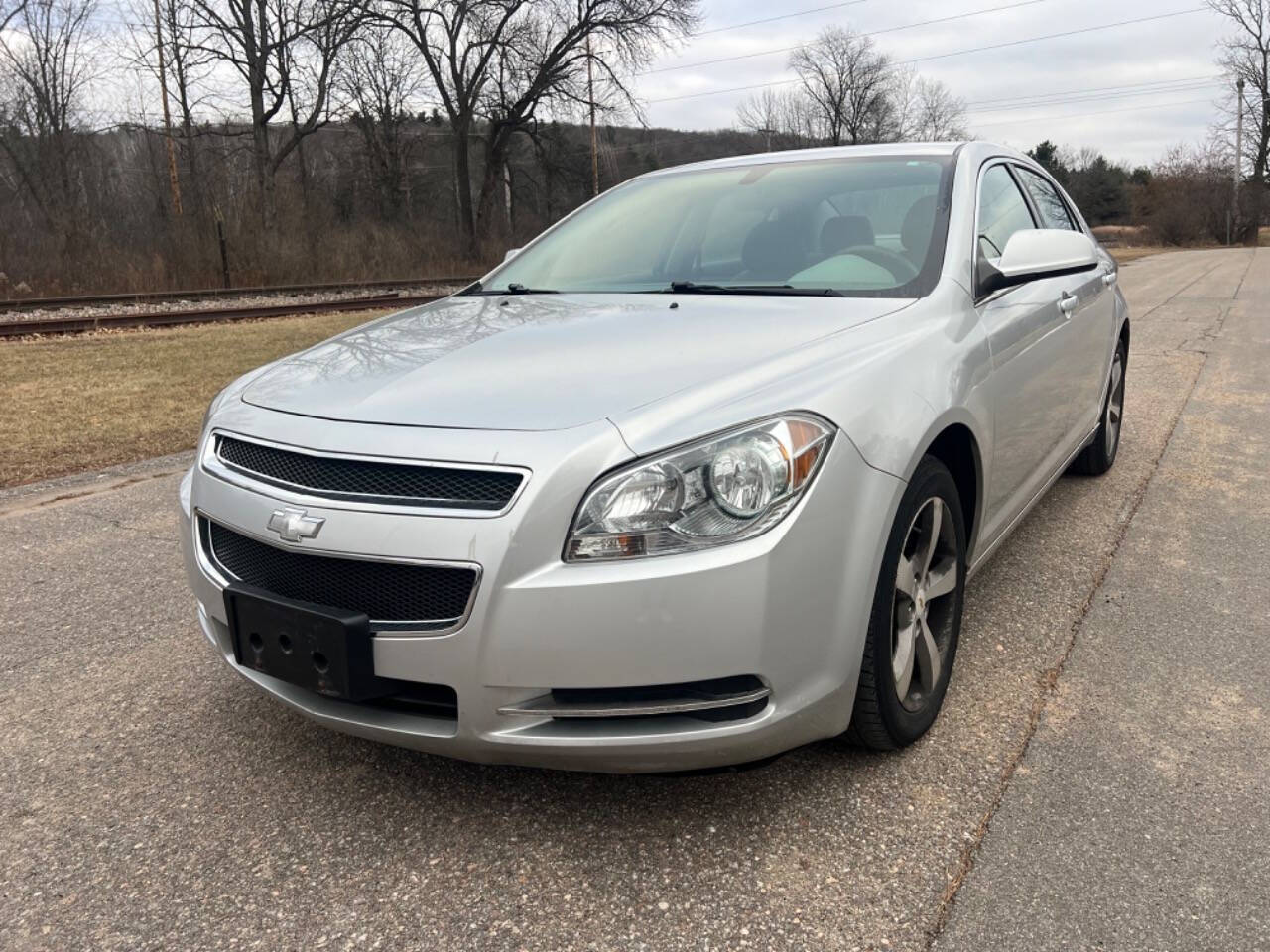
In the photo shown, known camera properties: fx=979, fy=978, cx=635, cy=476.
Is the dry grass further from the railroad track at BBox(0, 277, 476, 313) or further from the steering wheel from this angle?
the steering wheel

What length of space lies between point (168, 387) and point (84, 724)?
6.75 m

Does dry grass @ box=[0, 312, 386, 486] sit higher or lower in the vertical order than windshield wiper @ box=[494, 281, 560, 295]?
lower

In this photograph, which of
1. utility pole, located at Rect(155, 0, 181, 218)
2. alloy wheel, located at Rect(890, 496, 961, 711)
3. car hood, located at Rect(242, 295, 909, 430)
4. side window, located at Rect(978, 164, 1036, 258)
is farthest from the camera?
utility pole, located at Rect(155, 0, 181, 218)

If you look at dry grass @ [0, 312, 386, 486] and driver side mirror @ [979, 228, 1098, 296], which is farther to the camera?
dry grass @ [0, 312, 386, 486]

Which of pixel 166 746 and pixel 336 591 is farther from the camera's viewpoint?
pixel 166 746

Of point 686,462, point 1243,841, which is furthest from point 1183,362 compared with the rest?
point 686,462

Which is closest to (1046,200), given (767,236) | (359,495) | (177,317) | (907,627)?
(767,236)

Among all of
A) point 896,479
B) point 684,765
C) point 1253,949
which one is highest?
point 896,479

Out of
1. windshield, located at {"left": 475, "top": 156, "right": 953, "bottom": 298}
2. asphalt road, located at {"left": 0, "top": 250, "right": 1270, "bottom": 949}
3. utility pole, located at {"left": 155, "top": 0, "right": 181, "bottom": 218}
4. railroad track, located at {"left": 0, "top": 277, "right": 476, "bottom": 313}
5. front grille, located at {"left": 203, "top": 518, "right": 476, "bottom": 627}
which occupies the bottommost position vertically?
asphalt road, located at {"left": 0, "top": 250, "right": 1270, "bottom": 949}

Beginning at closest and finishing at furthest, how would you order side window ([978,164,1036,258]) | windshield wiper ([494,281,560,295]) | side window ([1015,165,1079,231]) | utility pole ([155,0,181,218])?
side window ([978,164,1036,258]) → windshield wiper ([494,281,560,295]) → side window ([1015,165,1079,231]) → utility pole ([155,0,181,218])

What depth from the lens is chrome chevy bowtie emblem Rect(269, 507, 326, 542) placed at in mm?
2027

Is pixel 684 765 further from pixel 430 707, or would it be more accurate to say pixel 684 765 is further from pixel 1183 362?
pixel 1183 362

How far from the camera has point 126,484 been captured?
221 inches

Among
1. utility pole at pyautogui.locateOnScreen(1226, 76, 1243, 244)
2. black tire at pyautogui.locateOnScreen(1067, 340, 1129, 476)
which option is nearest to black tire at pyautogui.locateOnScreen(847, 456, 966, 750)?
black tire at pyautogui.locateOnScreen(1067, 340, 1129, 476)
